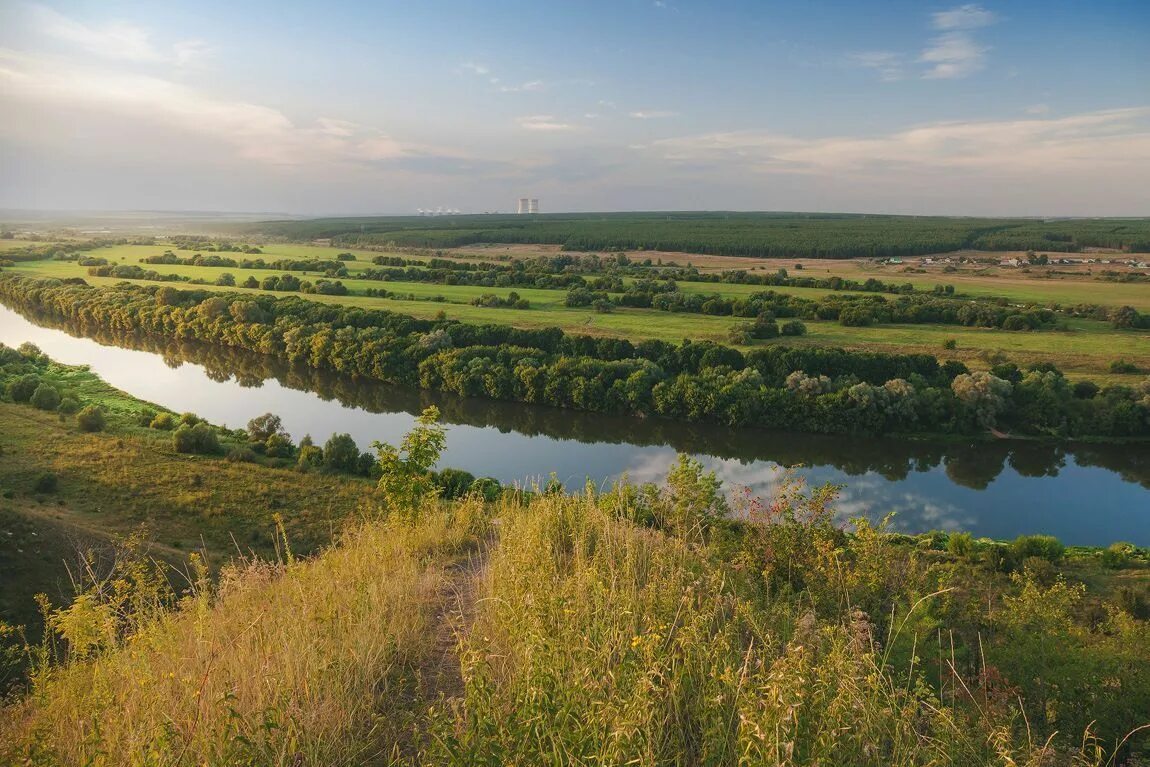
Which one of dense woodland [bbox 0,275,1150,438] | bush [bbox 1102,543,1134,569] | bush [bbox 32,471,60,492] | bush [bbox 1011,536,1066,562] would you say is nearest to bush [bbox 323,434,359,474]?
bush [bbox 32,471,60,492]

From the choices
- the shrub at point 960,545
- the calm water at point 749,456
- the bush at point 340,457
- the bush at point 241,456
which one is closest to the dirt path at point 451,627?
the calm water at point 749,456

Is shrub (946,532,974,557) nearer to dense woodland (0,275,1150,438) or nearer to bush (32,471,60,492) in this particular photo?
dense woodland (0,275,1150,438)

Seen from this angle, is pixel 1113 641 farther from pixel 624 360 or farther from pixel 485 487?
pixel 624 360

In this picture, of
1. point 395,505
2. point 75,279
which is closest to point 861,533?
point 395,505

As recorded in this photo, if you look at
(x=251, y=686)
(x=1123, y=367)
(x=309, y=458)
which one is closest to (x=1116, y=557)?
(x=251, y=686)

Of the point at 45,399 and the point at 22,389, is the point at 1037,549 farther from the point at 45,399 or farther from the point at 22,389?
the point at 22,389
